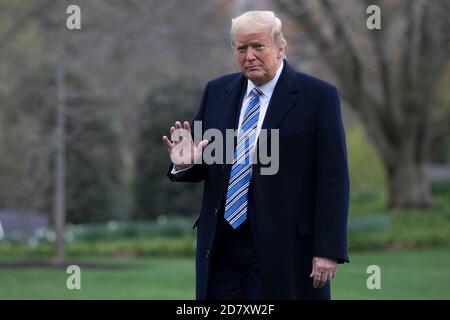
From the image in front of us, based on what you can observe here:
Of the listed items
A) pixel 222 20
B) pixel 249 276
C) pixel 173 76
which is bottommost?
pixel 249 276

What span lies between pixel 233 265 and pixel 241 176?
1.42ft

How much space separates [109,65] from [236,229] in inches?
844

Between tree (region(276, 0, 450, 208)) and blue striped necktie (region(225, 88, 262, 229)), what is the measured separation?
1356 cm

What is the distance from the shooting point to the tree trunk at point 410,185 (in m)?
20.8

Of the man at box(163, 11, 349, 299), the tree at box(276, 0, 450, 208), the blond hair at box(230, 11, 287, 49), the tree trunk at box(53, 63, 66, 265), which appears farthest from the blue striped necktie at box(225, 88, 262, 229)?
the tree at box(276, 0, 450, 208)

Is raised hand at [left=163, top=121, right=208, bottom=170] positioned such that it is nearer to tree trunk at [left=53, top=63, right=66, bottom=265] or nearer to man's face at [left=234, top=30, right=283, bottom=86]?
man's face at [left=234, top=30, right=283, bottom=86]

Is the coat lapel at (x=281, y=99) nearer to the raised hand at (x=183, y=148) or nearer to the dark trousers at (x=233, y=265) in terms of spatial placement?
the raised hand at (x=183, y=148)

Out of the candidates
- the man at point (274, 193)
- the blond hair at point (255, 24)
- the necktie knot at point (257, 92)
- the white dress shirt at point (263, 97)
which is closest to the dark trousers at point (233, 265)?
the man at point (274, 193)

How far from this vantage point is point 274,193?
475cm

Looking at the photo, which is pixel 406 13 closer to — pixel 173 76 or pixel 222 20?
pixel 173 76

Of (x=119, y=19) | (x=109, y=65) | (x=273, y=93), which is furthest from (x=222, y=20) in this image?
(x=273, y=93)

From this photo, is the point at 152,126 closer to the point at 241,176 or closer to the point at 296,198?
the point at 241,176

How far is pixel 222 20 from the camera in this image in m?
27.1

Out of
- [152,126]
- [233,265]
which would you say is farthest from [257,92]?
[152,126]
